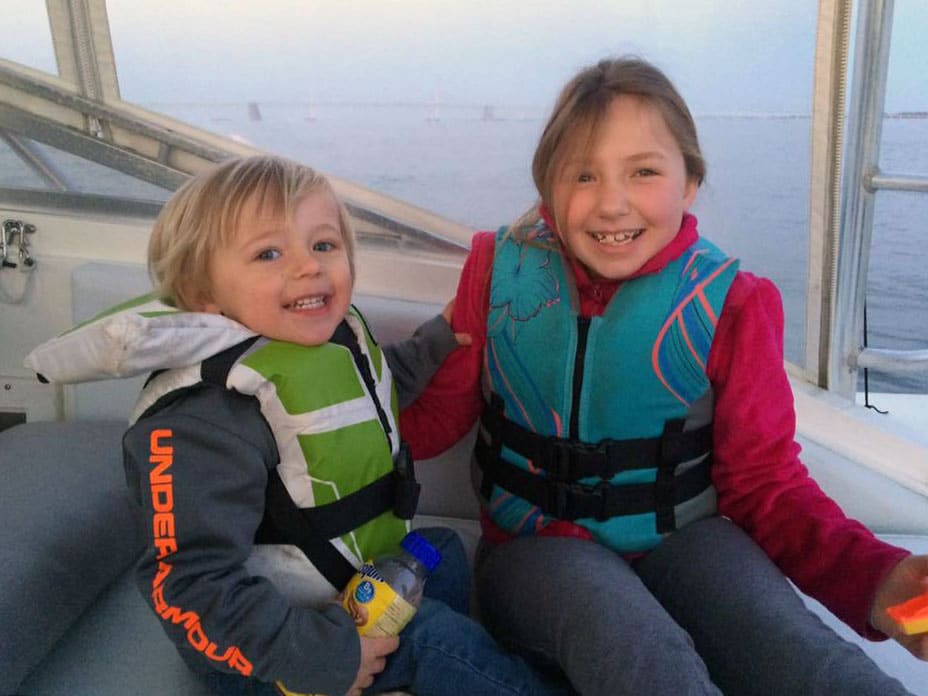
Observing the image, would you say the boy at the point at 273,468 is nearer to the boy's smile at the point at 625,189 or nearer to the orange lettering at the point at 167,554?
the orange lettering at the point at 167,554

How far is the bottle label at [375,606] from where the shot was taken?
1.10 meters

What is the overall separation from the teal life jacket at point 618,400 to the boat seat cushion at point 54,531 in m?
0.74

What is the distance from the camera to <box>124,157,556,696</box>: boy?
3.27 feet

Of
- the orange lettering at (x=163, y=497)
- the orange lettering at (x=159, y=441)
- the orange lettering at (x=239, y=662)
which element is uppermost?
the orange lettering at (x=159, y=441)

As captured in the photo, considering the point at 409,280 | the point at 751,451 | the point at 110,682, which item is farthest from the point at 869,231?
the point at 110,682

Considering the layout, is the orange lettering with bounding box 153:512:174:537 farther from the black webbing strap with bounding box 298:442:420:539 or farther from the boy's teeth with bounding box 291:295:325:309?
the boy's teeth with bounding box 291:295:325:309

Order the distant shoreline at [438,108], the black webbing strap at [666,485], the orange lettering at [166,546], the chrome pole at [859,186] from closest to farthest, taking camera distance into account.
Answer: the orange lettering at [166,546]
the black webbing strap at [666,485]
the chrome pole at [859,186]
the distant shoreline at [438,108]

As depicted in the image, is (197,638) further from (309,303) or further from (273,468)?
(309,303)

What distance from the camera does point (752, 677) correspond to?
3.55 feet

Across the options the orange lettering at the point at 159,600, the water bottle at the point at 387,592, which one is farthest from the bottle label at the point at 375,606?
the orange lettering at the point at 159,600

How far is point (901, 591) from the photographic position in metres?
1.12

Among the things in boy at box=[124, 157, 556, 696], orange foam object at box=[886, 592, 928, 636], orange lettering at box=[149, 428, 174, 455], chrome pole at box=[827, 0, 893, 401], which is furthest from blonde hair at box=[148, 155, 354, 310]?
chrome pole at box=[827, 0, 893, 401]

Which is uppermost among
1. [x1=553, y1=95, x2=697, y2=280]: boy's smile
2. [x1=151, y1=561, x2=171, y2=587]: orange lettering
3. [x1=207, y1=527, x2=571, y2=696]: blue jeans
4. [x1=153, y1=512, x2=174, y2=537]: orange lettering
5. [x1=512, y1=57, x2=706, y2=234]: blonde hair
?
[x1=512, y1=57, x2=706, y2=234]: blonde hair

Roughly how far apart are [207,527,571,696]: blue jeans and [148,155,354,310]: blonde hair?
1.89ft
